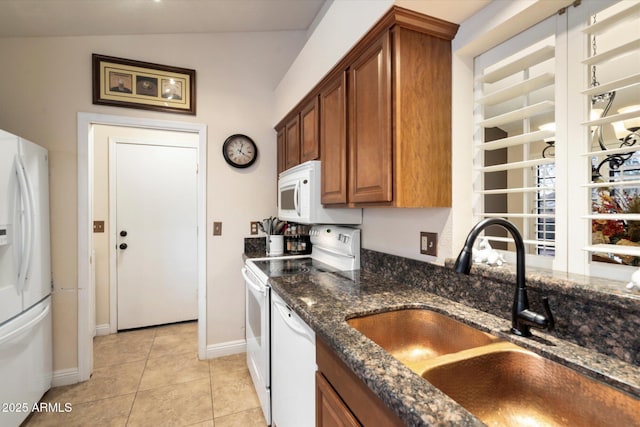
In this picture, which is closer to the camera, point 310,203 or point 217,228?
point 310,203

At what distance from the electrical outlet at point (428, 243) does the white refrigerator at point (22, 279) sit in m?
2.18

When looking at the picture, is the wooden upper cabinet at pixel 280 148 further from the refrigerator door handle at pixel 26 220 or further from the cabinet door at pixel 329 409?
the cabinet door at pixel 329 409

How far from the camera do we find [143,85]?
2.41 meters

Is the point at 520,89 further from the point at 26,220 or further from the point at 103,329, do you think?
the point at 103,329

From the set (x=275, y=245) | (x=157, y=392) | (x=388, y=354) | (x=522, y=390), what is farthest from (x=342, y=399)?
(x=157, y=392)

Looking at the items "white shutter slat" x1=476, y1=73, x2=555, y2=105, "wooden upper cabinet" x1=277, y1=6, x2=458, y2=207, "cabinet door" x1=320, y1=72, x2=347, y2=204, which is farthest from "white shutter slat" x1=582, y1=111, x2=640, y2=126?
"cabinet door" x1=320, y1=72, x2=347, y2=204

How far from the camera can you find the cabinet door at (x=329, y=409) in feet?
2.86

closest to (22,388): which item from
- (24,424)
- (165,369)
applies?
(24,424)

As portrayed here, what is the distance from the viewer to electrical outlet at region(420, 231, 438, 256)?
1375 millimetres

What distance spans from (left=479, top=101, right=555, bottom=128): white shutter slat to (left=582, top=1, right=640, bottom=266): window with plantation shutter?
0.11 meters

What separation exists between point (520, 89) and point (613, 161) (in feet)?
1.31

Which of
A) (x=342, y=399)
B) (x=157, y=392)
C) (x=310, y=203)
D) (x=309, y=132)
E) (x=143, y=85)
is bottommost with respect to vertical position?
(x=157, y=392)

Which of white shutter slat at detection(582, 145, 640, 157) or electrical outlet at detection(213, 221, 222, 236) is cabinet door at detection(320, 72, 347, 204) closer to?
white shutter slat at detection(582, 145, 640, 157)

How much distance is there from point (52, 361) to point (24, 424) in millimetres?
476
